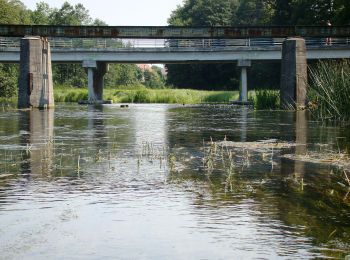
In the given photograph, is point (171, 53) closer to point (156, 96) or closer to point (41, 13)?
point (156, 96)

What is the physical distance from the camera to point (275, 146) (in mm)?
14914

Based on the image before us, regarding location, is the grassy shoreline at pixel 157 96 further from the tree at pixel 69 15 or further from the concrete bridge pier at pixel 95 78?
the tree at pixel 69 15

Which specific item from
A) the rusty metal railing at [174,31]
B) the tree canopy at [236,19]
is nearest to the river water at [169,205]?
the rusty metal railing at [174,31]

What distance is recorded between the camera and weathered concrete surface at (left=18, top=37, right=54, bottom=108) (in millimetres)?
42250

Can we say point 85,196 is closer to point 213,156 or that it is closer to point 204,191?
point 204,191

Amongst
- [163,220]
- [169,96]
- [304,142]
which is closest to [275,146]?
[304,142]

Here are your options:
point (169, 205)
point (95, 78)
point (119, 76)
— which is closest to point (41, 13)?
point (119, 76)

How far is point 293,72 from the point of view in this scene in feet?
146

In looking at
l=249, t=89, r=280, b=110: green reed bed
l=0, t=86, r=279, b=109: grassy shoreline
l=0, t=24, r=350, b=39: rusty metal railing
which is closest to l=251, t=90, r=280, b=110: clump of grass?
l=249, t=89, r=280, b=110: green reed bed

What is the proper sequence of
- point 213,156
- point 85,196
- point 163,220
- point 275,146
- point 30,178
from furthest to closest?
point 275,146 → point 213,156 → point 30,178 → point 85,196 → point 163,220

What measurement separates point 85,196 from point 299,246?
10.8ft

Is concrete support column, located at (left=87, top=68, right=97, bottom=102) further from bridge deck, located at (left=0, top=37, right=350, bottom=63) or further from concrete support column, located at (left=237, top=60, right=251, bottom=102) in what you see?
concrete support column, located at (left=237, top=60, right=251, bottom=102)

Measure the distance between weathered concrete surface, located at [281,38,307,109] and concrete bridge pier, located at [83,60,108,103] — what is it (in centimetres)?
2918

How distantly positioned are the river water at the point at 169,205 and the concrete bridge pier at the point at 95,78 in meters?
57.0
